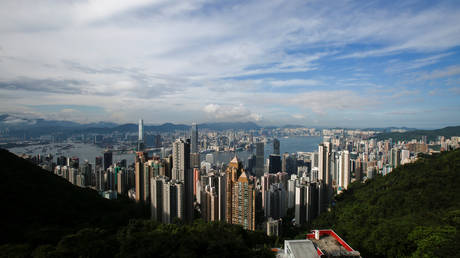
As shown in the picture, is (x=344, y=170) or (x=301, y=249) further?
(x=344, y=170)

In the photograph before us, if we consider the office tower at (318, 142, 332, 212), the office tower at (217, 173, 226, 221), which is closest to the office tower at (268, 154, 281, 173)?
the office tower at (318, 142, 332, 212)

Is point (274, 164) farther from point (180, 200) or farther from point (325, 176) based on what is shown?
point (180, 200)

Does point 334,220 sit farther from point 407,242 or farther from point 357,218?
point 407,242

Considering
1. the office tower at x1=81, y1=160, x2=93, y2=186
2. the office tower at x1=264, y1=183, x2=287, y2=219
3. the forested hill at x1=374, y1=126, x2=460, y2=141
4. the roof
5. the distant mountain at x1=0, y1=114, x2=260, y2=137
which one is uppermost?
the distant mountain at x1=0, y1=114, x2=260, y2=137

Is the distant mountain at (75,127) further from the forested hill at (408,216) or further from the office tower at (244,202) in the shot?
the forested hill at (408,216)

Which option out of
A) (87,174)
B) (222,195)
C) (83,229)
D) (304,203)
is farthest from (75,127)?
(83,229)

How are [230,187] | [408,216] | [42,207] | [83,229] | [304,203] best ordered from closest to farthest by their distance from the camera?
[83,229], [408,216], [42,207], [230,187], [304,203]

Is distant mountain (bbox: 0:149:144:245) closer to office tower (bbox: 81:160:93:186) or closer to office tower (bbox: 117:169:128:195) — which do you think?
office tower (bbox: 117:169:128:195)
